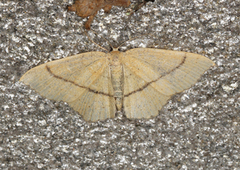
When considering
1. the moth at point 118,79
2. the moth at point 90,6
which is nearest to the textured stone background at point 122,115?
the moth at point 90,6

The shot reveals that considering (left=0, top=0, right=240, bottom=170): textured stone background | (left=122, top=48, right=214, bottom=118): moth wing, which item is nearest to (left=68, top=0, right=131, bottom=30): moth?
(left=0, top=0, right=240, bottom=170): textured stone background

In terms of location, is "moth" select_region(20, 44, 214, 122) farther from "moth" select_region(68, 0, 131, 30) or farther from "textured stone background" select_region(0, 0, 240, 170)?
"moth" select_region(68, 0, 131, 30)

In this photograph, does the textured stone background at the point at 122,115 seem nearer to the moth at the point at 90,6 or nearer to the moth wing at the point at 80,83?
the moth at the point at 90,6

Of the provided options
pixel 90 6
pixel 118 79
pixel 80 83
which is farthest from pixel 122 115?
pixel 90 6

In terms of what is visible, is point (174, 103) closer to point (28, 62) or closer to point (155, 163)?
point (155, 163)

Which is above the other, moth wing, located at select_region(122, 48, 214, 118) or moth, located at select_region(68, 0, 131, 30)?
moth, located at select_region(68, 0, 131, 30)

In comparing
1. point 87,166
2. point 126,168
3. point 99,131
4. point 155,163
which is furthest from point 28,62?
point 155,163

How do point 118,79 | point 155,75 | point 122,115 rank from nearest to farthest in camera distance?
point 155,75
point 118,79
point 122,115

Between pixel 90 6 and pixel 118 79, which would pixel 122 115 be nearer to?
pixel 118 79
